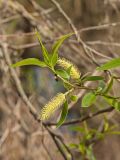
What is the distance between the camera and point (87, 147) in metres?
1.35

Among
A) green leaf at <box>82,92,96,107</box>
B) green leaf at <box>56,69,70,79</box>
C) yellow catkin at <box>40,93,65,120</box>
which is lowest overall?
green leaf at <box>82,92,96,107</box>

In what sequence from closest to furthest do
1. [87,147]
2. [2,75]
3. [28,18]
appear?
[87,147], [28,18], [2,75]

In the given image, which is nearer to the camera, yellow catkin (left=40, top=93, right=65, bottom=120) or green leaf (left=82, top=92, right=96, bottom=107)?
yellow catkin (left=40, top=93, right=65, bottom=120)

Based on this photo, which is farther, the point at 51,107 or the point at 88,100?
the point at 88,100

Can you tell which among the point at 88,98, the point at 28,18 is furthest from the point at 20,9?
the point at 88,98

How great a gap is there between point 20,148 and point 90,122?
715 millimetres

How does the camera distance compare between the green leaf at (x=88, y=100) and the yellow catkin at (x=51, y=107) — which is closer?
the yellow catkin at (x=51, y=107)

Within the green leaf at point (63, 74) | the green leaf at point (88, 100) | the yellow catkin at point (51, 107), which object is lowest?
the green leaf at point (88, 100)

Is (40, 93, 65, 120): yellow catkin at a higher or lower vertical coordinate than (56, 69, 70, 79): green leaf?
lower

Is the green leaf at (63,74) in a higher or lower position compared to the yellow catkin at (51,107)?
higher

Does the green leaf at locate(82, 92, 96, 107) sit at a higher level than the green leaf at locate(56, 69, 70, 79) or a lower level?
lower

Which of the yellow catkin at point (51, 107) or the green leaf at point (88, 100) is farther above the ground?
the yellow catkin at point (51, 107)

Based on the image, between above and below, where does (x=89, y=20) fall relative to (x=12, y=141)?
above

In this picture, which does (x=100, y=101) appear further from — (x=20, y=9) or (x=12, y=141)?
(x=12, y=141)
